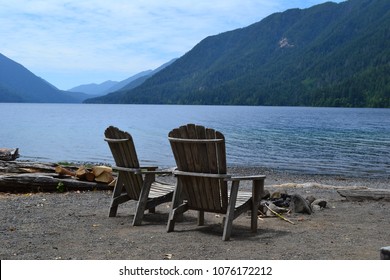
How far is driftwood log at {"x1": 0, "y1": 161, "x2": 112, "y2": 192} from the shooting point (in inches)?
468

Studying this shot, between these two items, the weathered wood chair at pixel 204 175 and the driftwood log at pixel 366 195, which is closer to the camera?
the weathered wood chair at pixel 204 175

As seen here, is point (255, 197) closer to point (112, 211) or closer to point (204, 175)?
point (204, 175)

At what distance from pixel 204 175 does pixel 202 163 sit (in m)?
0.17

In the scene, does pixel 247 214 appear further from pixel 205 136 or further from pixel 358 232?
pixel 205 136

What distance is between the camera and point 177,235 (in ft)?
23.2

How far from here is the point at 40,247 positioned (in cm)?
634

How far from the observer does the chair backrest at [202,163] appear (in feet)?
21.6

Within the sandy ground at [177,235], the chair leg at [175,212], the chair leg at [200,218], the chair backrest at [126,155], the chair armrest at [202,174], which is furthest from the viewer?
the chair leg at [200,218]

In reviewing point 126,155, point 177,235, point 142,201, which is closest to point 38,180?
point 126,155

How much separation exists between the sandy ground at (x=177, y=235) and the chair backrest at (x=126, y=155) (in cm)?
Result: 62

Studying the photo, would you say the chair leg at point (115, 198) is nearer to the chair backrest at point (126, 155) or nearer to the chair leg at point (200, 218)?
the chair backrest at point (126, 155)

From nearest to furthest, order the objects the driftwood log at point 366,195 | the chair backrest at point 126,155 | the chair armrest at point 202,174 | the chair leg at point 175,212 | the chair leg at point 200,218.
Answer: the chair armrest at point 202,174, the chair leg at point 175,212, the chair backrest at point 126,155, the chair leg at point 200,218, the driftwood log at point 366,195

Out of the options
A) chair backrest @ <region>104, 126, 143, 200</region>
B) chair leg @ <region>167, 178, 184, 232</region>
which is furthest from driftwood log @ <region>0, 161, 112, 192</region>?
chair leg @ <region>167, 178, 184, 232</region>

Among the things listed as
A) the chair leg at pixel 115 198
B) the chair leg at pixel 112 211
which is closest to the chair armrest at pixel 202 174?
the chair leg at pixel 115 198
